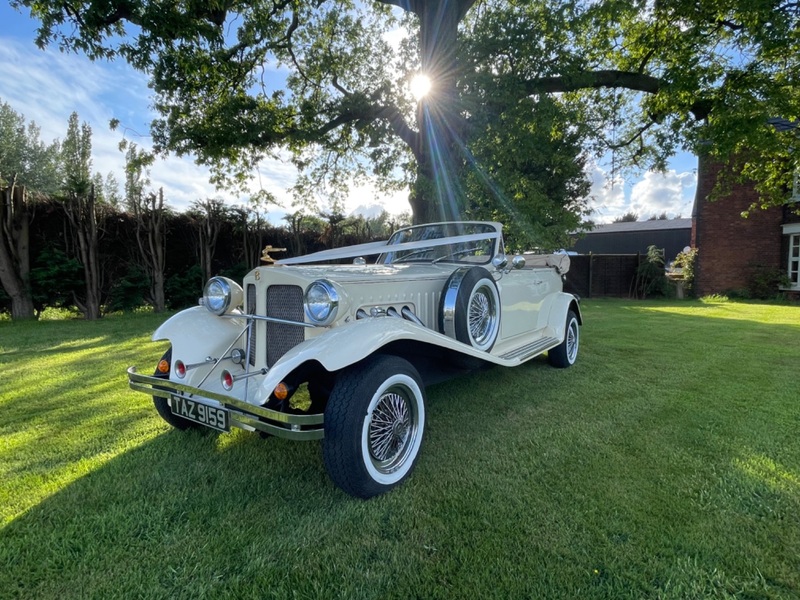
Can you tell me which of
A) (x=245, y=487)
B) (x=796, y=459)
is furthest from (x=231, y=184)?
(x=796, y=459)

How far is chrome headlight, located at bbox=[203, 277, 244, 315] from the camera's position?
307 centimetres

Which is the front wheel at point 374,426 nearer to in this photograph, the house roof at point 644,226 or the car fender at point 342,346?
the car fender at point 342,346

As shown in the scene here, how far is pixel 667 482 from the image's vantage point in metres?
2.33

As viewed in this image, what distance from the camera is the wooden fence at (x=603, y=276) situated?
1592cm

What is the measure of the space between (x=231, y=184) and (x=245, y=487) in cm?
1002

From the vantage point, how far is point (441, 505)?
Result: 7.04 feet

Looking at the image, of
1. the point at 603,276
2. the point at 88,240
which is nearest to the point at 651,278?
the point at 603,276

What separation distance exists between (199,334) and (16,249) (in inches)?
312

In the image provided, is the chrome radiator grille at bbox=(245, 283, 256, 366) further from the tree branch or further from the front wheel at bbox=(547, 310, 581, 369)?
the tree branch

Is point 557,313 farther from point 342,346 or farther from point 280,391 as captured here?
point 280,391

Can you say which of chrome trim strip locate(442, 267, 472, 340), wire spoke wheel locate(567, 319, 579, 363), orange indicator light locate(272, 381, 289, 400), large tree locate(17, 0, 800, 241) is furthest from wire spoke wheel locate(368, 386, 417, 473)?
large tree locate(17, 0, 800, 241)

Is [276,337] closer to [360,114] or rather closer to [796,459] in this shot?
[796,459]

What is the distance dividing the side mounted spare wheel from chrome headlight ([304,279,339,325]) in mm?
1084

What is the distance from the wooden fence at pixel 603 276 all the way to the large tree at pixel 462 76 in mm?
5849
